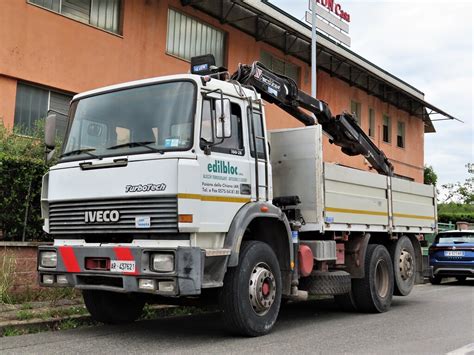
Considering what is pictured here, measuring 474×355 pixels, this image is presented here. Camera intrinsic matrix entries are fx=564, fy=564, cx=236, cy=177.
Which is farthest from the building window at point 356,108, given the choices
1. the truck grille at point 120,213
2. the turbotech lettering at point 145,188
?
the turbotech lettering at point 145,188

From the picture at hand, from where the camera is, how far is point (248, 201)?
699 cm

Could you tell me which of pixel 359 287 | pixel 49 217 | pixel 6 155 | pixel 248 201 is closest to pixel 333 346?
pixel 248 201

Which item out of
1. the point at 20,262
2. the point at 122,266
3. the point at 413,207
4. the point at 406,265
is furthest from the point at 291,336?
the point at 413,207

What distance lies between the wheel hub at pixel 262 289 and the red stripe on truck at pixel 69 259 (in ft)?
6.74

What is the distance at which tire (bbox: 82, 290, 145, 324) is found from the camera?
25.0 feet

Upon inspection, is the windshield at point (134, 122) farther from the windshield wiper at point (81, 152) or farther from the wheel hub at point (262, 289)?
the wheel hub at point (262, 289)

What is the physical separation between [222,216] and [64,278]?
2034 millimetres

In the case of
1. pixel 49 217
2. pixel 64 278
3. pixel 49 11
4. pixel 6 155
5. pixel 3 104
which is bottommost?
pixel 64 278

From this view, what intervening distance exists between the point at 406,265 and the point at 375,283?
141 centimetres

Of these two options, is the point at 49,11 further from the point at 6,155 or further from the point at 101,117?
the point at 101,117

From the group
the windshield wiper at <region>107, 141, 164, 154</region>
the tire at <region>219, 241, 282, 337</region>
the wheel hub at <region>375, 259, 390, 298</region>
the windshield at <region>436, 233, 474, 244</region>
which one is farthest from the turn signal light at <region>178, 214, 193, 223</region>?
the windshield at <region>436, 233, 474, 244</region>

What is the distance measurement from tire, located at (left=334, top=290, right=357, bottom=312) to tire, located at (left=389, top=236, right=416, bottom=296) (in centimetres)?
112

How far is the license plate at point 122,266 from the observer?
20.0ft

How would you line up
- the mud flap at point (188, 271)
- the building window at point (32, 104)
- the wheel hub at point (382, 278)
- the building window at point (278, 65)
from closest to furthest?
the mud flap at point (188, 271), the wheel hub at point (382, 278), the building window at point (32, 104), the building window at point (278, 65)
